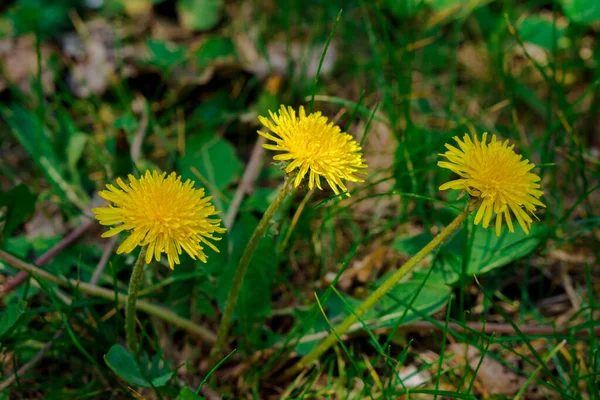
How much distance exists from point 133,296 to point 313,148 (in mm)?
530

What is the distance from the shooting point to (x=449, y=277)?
156cm

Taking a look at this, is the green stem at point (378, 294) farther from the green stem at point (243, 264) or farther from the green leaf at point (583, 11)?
the green leaf at point (583, 11)

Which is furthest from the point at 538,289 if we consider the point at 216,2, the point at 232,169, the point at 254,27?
the point at 216,2

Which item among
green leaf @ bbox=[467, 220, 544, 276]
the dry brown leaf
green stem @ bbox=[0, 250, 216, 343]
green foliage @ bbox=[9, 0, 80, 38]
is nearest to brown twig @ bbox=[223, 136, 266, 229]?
green stem @ bbox=[0, 250, 216, 343]

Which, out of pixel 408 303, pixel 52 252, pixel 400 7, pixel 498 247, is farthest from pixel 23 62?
pixel 498 247

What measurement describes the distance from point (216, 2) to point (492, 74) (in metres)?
1.40

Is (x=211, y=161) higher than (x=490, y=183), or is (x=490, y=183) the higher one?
(x=490, y=183)

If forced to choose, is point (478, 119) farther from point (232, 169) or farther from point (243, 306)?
point (243, 306)

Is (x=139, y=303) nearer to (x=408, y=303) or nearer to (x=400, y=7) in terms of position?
(x=408, y=303)

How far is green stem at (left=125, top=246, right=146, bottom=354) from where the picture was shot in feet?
3.86

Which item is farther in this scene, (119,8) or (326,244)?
(119,8)

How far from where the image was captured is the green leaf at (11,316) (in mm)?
1261

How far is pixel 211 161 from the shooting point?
2.04m

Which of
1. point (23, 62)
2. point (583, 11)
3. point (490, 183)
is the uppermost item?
point (583, 11)
